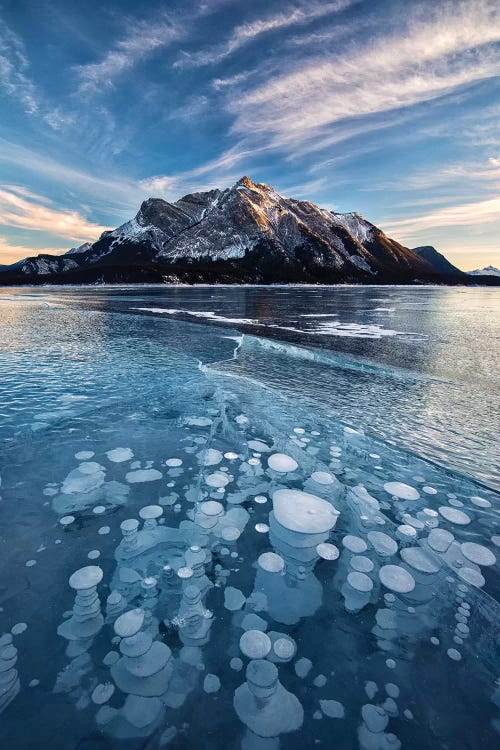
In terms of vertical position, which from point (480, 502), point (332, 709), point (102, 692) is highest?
point (102, 692)

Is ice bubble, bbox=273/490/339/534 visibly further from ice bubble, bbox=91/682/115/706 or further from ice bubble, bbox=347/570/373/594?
ice bubble, bbox=91/682/115/706

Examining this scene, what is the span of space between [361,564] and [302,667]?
1.63 meters

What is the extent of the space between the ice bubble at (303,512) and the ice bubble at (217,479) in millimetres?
953

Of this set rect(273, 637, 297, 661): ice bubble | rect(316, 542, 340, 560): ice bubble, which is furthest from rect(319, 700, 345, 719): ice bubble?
rect(316, 542, 340, 560): ice bubble

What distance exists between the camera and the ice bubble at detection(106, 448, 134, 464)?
7.08 m

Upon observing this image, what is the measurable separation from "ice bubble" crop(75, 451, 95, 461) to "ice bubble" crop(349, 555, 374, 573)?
5.34 metres

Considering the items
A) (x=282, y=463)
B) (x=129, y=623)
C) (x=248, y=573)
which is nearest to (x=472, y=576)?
(x=248, y=573)

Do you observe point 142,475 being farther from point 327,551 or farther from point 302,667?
point 302,667

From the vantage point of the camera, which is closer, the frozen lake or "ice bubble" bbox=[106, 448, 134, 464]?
the frozen lake

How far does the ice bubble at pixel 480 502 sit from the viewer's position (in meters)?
5.81

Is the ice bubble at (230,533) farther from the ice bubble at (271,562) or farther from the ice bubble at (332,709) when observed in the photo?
the ice bubble at (332,709)

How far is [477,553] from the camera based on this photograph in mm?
4789

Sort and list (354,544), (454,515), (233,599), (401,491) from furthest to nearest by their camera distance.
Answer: (401,491) → (454,515) → (354,544) → (233,599)

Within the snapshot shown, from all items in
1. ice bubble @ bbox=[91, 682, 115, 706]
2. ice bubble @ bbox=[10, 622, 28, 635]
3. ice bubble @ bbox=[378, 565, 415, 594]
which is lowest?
ice bubble @ bbox=[378, 565, 415, 594]
